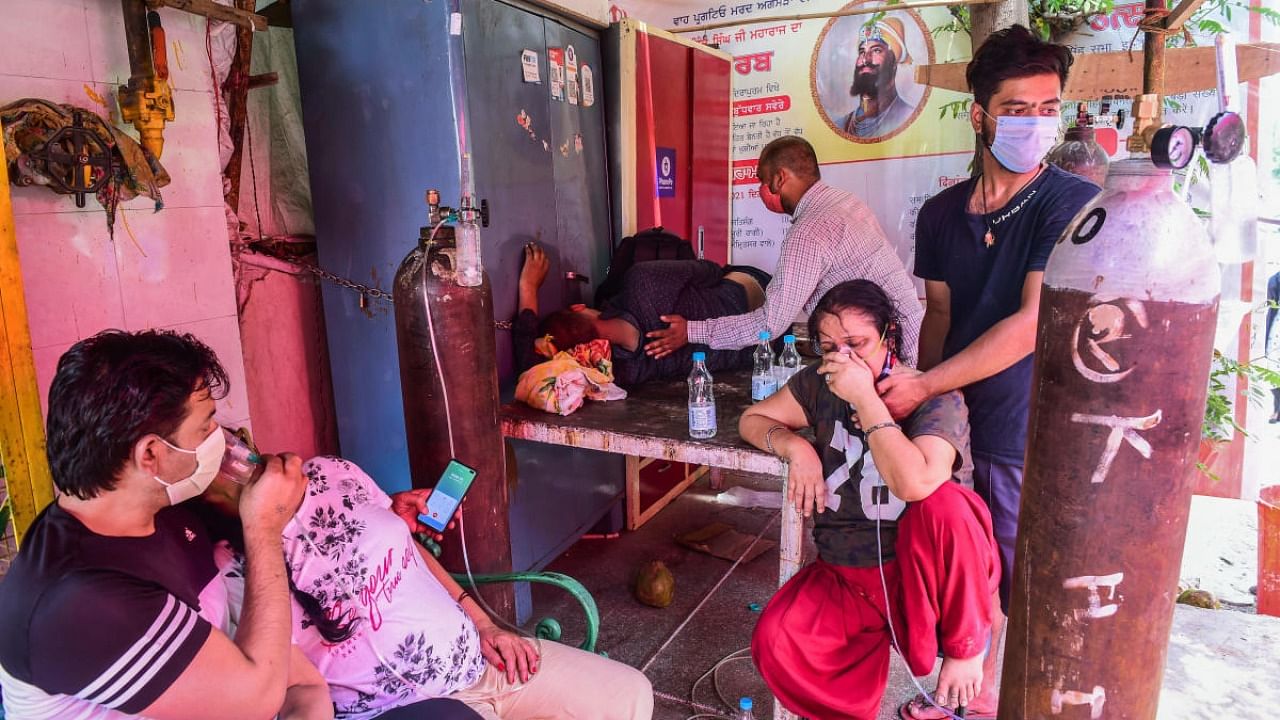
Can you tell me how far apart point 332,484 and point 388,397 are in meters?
1.32

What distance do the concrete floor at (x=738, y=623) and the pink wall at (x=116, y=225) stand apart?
166 centimetres

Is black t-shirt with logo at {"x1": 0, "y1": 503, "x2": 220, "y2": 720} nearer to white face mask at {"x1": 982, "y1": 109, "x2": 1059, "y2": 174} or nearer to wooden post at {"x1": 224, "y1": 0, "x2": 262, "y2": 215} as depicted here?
wooden post at {"x1": 224, "y1": 0, "x2": 262, "y2": 215}

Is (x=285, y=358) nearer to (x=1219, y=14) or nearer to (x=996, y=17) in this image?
(x=996, y=17)

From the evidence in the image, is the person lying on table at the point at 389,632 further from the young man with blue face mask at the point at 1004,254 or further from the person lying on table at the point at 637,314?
the person lying on table at the point at 637,314

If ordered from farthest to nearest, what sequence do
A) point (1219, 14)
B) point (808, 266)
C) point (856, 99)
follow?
point (856, 99) → point (1219, 14) → point (808, 266)

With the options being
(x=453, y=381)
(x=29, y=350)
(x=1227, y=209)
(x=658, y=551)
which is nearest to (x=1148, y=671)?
(x=1227, y=209)

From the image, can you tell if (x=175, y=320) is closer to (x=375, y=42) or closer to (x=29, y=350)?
(x=29, y=350)

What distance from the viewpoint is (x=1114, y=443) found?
825mm

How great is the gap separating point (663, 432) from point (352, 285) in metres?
1.28

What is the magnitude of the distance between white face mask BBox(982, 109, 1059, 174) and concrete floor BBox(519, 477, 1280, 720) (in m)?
1.82

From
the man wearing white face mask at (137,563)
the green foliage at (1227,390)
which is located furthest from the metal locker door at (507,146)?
the green foliage at (1227,390)

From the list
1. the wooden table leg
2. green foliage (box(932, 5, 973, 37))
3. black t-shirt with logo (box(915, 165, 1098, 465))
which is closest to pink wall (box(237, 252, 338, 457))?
the wooden table leg

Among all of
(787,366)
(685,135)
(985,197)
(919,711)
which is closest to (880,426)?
(985,197)

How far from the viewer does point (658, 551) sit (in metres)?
3.93
